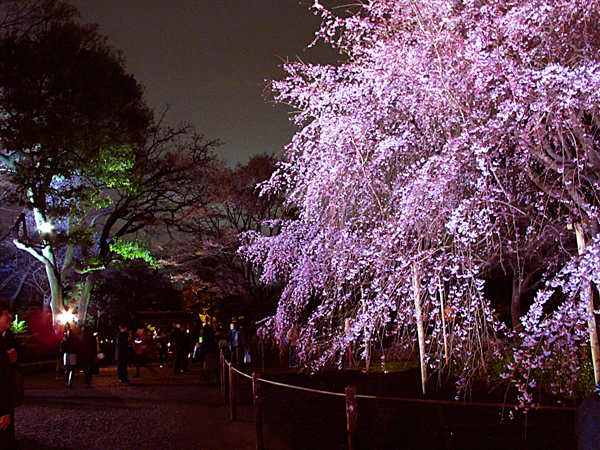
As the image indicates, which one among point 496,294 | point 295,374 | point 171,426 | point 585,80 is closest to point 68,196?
point 295,374

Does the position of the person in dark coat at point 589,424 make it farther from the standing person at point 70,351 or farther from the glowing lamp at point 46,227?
the glowing lamp at point 46,227

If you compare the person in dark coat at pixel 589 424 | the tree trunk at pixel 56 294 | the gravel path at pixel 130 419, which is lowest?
the gravel path at pixel 130 419

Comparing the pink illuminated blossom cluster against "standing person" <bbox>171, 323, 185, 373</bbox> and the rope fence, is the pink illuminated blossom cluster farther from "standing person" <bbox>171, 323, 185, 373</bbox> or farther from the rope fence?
"standing person" <bbox>171, 323, 185, 373</bbox>

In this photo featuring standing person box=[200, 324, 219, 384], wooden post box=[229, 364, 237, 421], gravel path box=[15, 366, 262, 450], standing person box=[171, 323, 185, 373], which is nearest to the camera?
gravel path box=[15, 366, 262, 450]

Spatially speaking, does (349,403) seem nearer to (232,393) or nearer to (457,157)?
(457,157)

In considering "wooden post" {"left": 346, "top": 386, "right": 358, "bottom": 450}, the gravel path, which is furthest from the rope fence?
the gravel path

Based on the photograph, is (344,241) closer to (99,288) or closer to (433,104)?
(433,104)

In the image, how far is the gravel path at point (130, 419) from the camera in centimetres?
668

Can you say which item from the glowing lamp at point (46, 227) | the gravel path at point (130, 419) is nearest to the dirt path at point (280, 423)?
the gravel path at point (130, 419)

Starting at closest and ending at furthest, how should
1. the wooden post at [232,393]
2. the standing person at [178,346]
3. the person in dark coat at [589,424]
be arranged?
1. the person in dark coat at [589,424]
2. the wooden post at [232,393]
3. the standing person at [178,346]

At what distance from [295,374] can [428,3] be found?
994 cm

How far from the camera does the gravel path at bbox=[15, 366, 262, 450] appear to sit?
668 centimetres

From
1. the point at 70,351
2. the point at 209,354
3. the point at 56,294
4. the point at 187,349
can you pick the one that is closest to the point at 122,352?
the point at 70,351

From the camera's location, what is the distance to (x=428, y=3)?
6586mm
